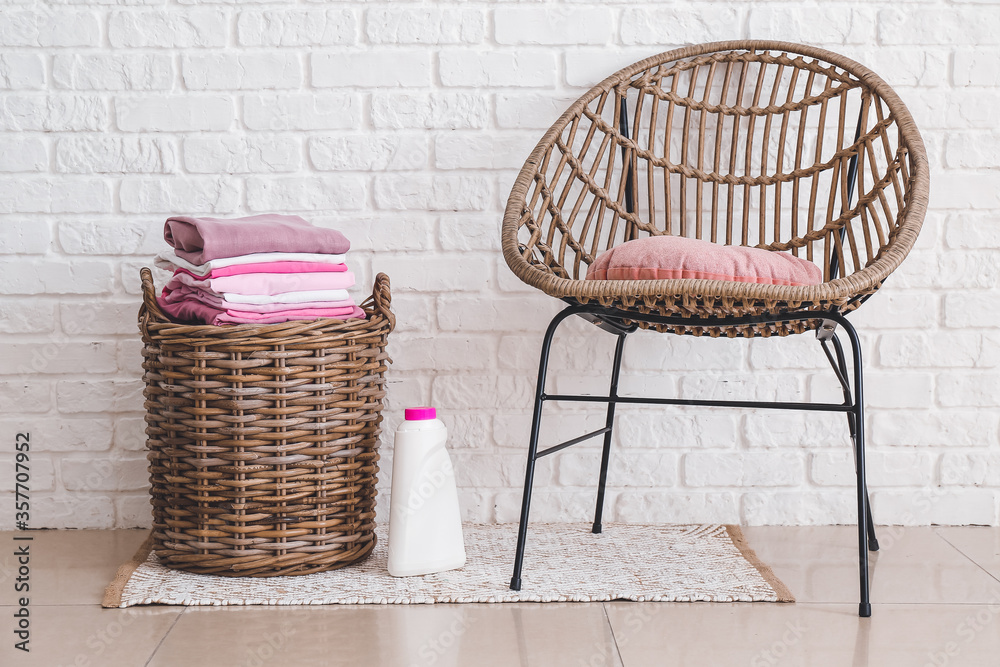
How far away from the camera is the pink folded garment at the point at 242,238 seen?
4.06 ft

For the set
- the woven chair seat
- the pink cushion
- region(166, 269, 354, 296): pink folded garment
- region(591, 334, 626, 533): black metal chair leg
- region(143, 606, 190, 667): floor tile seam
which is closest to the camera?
region(143, 606, 190, 667): floor tile seam

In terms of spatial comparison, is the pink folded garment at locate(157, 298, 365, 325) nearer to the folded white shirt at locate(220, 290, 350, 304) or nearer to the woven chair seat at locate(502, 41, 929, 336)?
the folded white shirt at locate(220, 290, 350, 304)

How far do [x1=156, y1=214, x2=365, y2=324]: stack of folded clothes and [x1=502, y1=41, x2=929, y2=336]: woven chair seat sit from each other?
0.27 m

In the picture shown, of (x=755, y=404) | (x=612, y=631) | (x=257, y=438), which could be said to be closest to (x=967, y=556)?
(x=755, y=404)

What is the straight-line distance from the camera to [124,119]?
61.2 inches

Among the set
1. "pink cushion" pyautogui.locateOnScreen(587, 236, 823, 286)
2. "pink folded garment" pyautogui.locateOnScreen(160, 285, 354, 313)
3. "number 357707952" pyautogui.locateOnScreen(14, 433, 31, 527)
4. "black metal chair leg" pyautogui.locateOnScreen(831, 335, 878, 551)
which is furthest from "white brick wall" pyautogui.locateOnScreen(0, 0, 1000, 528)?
"pink cushion" pyautogui.locateOnScreen(587, 236, 823, 286)

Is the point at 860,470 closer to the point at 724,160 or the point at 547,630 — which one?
the point at 547,630

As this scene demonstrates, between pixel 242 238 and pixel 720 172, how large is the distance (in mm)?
841

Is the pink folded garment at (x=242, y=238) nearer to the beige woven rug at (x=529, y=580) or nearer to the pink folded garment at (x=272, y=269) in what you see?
the pink folded garment at (x=272, y=269)

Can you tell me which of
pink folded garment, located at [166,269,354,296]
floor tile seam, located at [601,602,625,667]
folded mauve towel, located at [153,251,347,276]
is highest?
folded mauve towel, located at [153,251,347,276]

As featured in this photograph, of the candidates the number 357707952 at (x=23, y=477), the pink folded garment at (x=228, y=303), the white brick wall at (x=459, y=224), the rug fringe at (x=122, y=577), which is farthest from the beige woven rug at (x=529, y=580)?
the pink folded garment at (x=228, y=303)

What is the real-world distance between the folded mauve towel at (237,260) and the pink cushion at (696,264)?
0.43 m

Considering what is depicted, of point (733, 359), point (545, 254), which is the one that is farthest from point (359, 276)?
point (733, 359)

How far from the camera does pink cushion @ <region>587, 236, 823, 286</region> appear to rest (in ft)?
3.70
